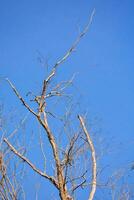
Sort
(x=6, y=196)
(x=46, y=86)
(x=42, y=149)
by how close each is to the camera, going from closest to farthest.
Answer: (x=46, y=86) < (x=42, y=149) < (x=6, y=196)

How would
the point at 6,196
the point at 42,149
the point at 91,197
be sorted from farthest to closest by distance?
the point at 6,196 < the point at 42,149 < the point at 91,197

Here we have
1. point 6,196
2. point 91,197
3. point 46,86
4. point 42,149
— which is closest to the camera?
point 91,197

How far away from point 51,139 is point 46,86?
1.98 feet

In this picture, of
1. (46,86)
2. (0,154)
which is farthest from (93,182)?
(0,154)

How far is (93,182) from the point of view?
2615 millimetres

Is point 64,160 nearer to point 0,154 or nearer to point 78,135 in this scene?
point 78,135

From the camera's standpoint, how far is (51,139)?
2.53 m

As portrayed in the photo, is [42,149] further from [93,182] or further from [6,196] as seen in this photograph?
[6,196]

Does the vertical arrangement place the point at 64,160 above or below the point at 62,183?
above

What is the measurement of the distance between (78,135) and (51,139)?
0.38m

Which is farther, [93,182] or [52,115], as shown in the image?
[52,115]

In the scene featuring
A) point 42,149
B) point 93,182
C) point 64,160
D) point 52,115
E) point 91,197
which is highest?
point 52,115

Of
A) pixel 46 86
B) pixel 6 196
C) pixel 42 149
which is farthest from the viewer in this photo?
pixel 6 196

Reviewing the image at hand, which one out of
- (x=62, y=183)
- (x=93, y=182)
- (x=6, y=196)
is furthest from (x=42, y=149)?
(x=6, y=196)
